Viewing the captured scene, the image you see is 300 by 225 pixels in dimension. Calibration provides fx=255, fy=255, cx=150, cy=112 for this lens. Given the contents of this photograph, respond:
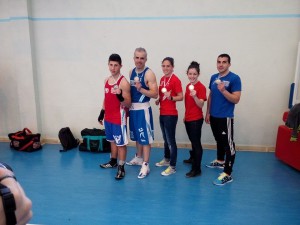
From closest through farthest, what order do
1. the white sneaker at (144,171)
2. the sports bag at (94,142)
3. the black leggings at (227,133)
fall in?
the black leggings at (227,133) < the white sneaker at (144,171) < the sports bag at (94,142)

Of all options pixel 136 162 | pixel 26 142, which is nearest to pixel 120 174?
pixel 136 162

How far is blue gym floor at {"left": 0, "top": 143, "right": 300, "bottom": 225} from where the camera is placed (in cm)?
237

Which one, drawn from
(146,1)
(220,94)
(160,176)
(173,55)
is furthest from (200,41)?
(160,176)

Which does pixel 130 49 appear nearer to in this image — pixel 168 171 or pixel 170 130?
pixel 170 130

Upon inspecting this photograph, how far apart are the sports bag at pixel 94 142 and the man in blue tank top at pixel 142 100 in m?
0.96

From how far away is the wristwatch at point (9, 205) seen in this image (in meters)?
0.62

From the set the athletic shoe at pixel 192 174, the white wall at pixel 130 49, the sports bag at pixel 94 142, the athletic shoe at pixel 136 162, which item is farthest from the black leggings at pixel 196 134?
A: the sports bag at pixel 94 142

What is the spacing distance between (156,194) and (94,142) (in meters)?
1.62

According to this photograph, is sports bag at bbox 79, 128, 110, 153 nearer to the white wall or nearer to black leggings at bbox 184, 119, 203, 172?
the white wall

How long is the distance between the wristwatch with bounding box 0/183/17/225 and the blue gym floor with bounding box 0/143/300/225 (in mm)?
1811

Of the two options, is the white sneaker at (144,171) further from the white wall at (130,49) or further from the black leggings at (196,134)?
the white wall at (130,49)

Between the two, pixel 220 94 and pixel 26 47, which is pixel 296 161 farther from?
pixel 26 47

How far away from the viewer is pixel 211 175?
3.24m

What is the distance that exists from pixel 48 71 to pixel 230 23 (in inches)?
121
